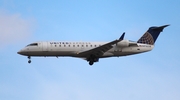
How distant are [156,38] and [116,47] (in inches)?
247

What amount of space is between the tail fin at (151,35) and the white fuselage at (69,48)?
8.23ft

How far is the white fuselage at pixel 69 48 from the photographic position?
41.1m

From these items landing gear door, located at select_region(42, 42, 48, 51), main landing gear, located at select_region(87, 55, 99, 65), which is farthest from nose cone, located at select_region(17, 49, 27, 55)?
main landing gear, located at select_region(87, 55, 99, 65)

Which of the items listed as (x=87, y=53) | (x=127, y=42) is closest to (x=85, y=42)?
(x=87, y=53)

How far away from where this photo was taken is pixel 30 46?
41.4 m

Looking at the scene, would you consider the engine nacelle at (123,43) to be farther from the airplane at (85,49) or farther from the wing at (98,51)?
the wing at (98,51)

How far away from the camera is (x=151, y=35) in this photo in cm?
4600

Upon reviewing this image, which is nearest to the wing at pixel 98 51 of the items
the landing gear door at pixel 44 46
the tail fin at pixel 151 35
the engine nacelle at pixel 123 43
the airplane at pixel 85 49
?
the airplane at pixel 85 49

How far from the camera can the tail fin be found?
45.3m

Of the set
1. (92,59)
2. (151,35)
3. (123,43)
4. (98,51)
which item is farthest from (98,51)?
(151,35)

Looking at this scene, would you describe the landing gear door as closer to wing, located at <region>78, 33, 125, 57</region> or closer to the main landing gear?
wing, located at <region>78, 33, 125, 57</region>

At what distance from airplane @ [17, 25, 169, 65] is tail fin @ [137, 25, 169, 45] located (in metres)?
1.47

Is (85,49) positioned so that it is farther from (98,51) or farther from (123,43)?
(123,43)

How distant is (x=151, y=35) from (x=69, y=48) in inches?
419
